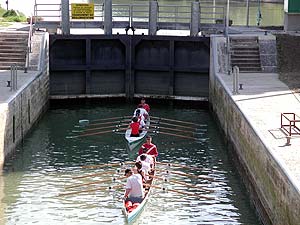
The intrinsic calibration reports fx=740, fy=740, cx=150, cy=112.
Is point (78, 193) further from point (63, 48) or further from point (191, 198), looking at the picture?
point (63, 48)

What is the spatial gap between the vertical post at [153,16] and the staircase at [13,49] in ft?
21.7

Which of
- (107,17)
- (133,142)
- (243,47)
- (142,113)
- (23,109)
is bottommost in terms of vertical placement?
(133,142)

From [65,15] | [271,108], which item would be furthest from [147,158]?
[65,15]

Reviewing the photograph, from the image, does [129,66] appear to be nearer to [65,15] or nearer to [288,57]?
[65,15]

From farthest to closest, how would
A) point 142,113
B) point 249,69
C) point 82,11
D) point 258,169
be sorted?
point 82,11 → point 249,69 → point 142,113 → point 258,169

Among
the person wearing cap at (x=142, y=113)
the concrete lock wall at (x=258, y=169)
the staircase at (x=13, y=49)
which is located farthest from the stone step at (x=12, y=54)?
the concrete lock wall at (x=258, y=169)

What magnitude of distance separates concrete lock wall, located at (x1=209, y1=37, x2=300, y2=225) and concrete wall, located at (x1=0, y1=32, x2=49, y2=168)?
817 centimetres

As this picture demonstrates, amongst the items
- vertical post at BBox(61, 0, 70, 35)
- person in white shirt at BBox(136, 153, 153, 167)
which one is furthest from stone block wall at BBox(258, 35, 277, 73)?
person in white shirt at BBox(136, 153, 153, 167)

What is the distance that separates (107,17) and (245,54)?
7593 millimetres

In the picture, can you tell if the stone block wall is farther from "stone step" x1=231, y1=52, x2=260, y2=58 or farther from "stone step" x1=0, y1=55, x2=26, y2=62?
"stone step" x1=0, y1=55, x2=26, y2=62

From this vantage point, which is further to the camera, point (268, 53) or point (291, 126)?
point (268, 53)

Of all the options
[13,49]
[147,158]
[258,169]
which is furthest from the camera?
[13,49]

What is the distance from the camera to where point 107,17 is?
39.1 meters

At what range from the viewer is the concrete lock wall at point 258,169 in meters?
17.3
